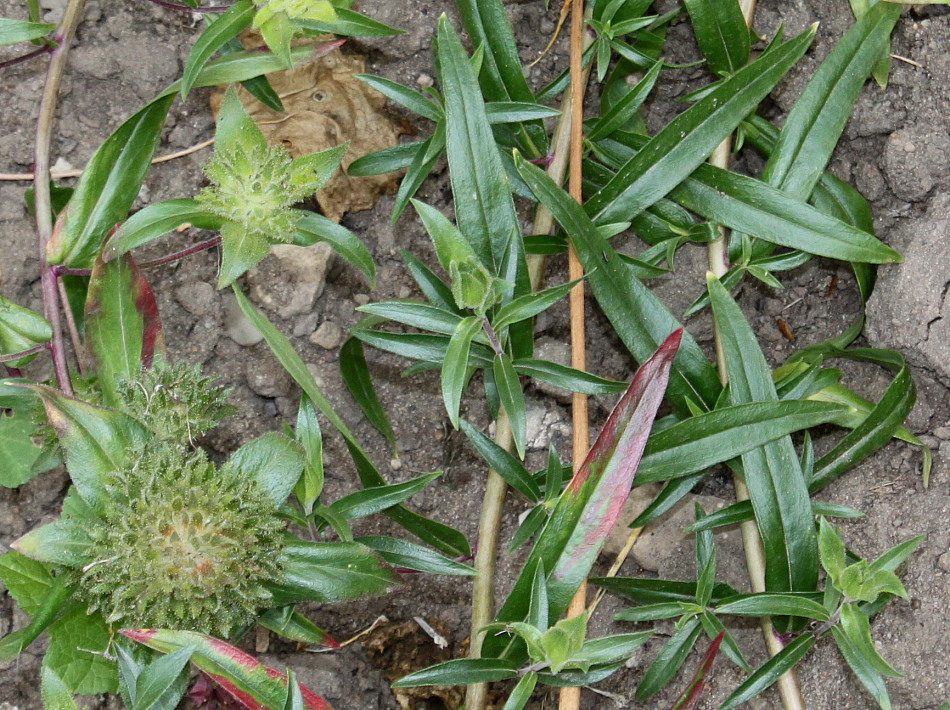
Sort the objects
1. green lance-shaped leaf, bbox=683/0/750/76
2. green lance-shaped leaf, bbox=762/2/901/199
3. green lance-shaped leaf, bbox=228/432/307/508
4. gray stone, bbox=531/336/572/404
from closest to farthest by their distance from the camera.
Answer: green lance-shaped leaf, bbox=228/432/307/508
green lance-shaped leaf, bbox=762/2/901/199
green lance-shaped leaf, bbox=683/0/750/76
gray stone, bbox=531/336/572/404

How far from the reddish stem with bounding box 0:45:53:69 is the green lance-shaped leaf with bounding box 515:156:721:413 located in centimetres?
160

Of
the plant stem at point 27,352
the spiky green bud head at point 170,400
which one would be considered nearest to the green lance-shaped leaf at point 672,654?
the spiky green bud head at point 170,400

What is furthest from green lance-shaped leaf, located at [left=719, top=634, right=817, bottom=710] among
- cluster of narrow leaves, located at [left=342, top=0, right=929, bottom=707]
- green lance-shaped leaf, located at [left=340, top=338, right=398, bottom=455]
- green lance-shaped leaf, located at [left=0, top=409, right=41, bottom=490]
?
green lance-shaped leaf, located at [left=0, top=409, right=41, bottom=490]

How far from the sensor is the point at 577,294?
2928mm

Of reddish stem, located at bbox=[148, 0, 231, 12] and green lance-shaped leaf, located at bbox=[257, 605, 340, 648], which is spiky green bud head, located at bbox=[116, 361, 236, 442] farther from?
reddish stem, located at bbox=[148, 0, 231, 12]

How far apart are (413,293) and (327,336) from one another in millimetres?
314

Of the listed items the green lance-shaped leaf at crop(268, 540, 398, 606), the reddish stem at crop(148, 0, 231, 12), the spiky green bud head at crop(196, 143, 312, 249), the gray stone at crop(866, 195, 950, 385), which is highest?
the reddish stem at crop(148, 0, 231, 12)

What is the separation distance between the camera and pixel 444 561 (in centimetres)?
279

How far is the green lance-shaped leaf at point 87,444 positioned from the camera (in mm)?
2443

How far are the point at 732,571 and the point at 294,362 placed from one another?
58.0 inches

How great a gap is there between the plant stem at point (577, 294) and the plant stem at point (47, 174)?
4.79 ft

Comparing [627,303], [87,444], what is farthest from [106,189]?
[627,303]

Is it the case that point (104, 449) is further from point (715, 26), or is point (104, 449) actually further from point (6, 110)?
point (715, 26)

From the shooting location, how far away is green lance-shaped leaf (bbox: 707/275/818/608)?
8.91 feet
